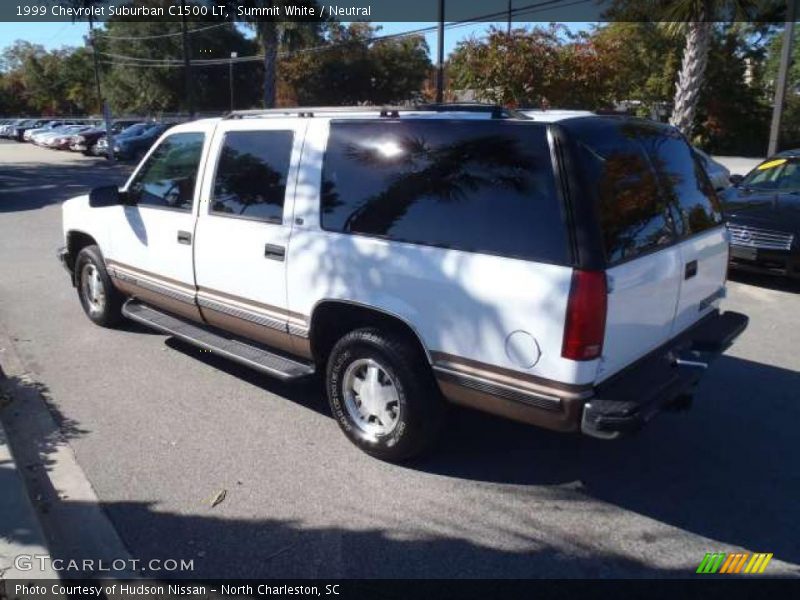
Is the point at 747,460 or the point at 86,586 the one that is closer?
the point at 86,586

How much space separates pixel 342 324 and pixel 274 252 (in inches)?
25.2

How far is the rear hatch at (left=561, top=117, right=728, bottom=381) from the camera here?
3.12 metres

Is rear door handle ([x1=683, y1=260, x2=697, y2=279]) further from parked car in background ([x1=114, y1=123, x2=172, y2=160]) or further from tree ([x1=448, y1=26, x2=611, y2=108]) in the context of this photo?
parked car in background ([x1=114, y1=123, x2=172, y2=160])

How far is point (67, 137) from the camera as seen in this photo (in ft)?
119

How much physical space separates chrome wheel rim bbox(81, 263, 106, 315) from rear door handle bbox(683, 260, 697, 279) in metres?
4.84

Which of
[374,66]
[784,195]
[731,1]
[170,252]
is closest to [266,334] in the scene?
[170,252]

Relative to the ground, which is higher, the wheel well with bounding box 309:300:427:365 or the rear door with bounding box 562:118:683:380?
the rear door with bounding box 562:118:683:380

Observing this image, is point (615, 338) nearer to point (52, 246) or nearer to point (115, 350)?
point (115, 350)

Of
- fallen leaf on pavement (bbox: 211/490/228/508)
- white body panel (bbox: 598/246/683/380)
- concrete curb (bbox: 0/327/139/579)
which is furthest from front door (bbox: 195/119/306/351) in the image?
white body panel (bbox: 598/246/683/380)

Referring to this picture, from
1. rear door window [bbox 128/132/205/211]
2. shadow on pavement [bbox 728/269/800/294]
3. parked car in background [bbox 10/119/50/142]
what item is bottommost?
shadow on pavement [bbox 728/269/800/294]

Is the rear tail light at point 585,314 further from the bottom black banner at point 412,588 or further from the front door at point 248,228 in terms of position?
the front door at point 248,228

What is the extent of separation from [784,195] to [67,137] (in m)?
36.8

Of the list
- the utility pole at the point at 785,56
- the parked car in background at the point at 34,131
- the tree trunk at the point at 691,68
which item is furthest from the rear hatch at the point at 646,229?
the parked car in background at the point at 34,131

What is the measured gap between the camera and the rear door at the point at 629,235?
3.11 metres
